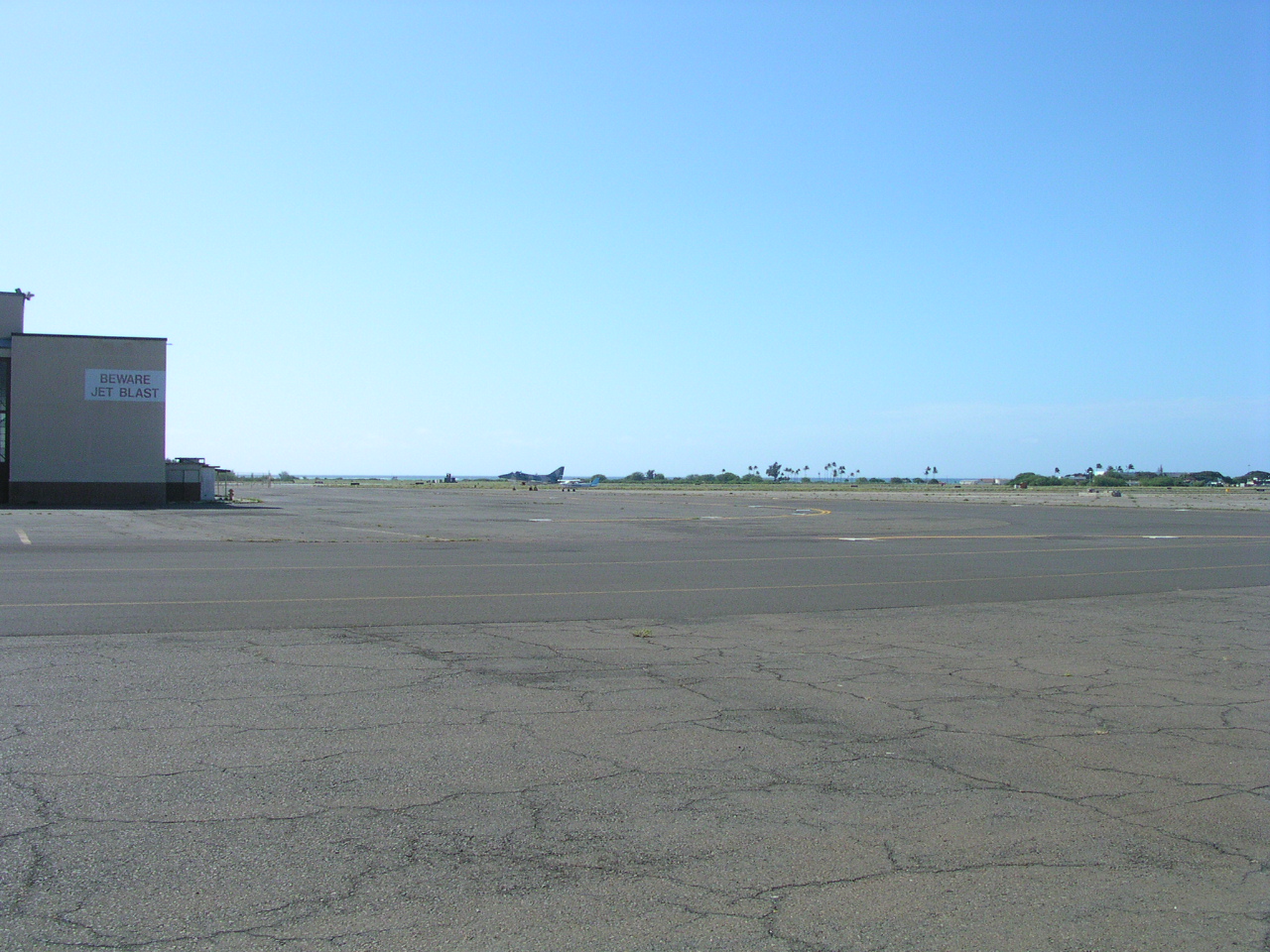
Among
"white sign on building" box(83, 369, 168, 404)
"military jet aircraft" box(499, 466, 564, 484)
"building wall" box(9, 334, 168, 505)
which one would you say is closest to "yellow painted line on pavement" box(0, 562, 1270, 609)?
"white sign on building" box(83, 369, 168, 404)

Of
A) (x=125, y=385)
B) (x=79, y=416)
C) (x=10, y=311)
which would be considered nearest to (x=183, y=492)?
(x=79, y=416)

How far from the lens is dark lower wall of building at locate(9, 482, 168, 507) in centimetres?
4256

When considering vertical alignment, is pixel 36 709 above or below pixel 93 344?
below

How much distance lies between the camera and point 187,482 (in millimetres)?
49125

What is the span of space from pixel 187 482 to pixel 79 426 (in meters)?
6.69

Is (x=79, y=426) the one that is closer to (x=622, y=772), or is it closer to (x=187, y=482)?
(x=187, y=482)

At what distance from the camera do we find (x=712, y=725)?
282 inches

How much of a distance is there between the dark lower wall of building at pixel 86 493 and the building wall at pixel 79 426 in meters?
0.04

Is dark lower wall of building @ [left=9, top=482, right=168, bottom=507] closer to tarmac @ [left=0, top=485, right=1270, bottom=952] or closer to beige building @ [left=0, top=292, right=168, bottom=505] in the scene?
beige building @ [left=0, top=292, right=168, bottom=505]

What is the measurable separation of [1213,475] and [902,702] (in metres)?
210

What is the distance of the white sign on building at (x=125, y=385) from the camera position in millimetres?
43250

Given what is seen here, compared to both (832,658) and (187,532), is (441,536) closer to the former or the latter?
(187,532)

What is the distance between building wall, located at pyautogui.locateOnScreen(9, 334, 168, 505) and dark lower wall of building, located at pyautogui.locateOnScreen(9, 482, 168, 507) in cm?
4

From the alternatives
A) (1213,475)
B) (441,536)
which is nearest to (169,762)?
(441,536)
